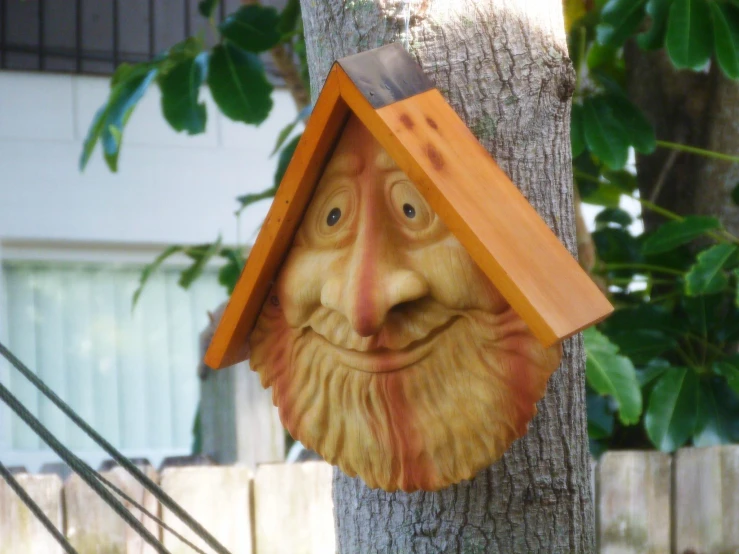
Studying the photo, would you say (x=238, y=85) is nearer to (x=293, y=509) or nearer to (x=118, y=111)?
(x=118, y=111)

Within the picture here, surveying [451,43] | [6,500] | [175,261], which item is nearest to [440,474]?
[451,43]

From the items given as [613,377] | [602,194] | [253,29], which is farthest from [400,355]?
[602,194]

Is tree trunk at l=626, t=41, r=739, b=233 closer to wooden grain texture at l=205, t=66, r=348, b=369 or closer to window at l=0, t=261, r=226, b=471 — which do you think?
wooden grain texture at l=205, t=66, r=348, b=369

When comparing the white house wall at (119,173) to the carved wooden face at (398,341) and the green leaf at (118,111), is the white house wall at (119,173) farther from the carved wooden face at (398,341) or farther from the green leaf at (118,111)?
the carved wooden face at (398,341)

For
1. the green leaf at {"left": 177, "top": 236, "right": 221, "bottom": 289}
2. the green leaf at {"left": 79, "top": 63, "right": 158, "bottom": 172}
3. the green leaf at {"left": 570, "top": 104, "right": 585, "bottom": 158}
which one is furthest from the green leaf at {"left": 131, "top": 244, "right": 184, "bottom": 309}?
the green leaf at {"left": 570, "top": 104, "right": 585, "bottom": 158}

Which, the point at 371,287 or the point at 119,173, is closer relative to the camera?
the point at 371,287

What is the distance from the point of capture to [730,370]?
1.71 m

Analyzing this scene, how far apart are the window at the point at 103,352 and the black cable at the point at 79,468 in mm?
2482

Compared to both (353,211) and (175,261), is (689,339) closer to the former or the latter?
(353,211)

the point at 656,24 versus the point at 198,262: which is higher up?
the point at 656,24

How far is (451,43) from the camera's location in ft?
3.01

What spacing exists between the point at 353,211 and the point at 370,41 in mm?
215

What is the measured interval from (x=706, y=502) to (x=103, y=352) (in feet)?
7.84

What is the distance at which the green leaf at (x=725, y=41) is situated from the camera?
5.08ft
